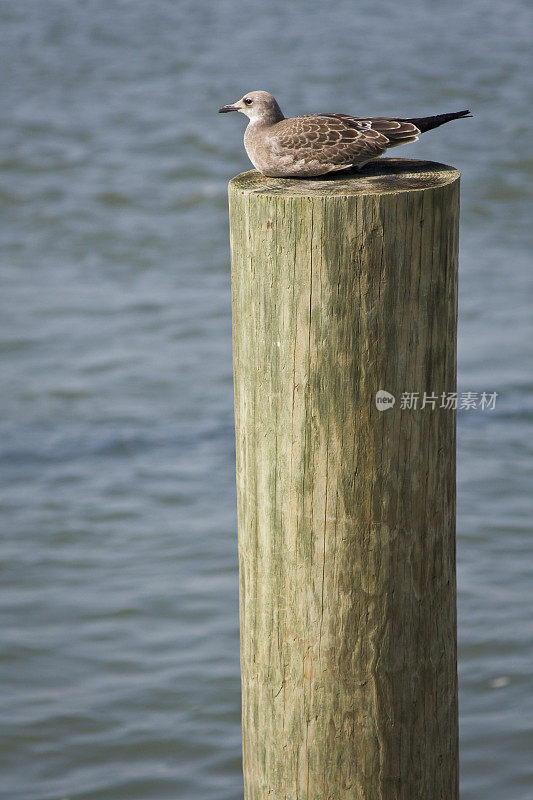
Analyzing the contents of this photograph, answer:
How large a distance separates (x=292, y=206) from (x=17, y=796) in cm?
284

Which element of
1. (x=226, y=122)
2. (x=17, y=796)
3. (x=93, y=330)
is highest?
(x=226, y=122)

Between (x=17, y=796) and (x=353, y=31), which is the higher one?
(x=353, y=31)

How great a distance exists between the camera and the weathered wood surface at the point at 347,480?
2230 millimetres

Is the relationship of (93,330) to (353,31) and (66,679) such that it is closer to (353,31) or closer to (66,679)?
(66,679)

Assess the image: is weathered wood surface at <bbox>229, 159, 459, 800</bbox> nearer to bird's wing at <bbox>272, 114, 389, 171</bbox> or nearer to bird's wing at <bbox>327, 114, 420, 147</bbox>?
bird's wing at <bbox>272, 114, 389, 171</bbox>

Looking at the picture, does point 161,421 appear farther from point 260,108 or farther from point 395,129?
point 395,129

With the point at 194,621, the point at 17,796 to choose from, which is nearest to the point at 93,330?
the point at 194,621

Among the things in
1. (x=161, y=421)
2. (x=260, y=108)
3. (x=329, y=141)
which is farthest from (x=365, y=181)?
(x=161, y=421)

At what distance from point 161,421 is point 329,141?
4.36 m

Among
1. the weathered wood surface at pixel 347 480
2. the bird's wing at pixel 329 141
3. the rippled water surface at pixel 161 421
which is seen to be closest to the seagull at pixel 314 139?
the bird's wing at pixel 329 141

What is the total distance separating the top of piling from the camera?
7.53 ft

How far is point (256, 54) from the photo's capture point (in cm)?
1684

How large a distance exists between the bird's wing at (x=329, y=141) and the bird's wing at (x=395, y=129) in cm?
2

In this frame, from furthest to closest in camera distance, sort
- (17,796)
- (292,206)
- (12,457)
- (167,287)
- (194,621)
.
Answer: (167,287), (12,457), (194,621), (17,796), (292,206)
